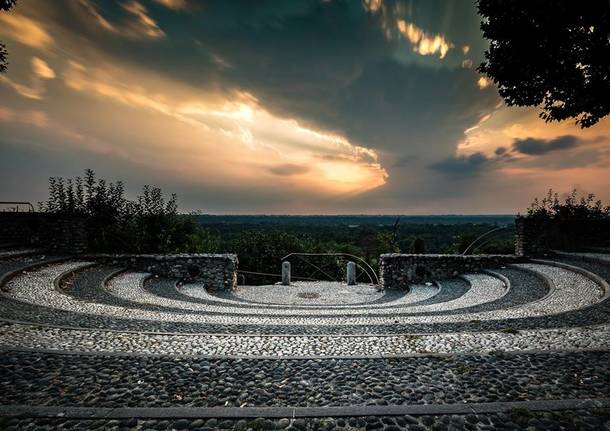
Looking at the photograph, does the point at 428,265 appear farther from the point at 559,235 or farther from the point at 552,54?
the point at 552,54

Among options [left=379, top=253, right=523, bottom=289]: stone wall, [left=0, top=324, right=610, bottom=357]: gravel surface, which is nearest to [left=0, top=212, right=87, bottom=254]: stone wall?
[left=0, top=324, right=610, bottom=357]: gravel surface

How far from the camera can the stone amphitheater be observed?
101 inches

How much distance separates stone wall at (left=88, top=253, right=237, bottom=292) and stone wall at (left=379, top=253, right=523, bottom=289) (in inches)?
294

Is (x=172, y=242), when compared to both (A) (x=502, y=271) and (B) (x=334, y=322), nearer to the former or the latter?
(B) (x=334, y=322)

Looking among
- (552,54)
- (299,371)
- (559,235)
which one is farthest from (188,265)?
(559,235)


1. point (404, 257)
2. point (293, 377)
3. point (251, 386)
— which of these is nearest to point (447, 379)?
point (293, 377)

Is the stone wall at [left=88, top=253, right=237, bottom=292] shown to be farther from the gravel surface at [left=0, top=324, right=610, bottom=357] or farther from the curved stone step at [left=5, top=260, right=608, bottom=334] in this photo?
the gravel surface at [left=0, top=324, right=610, bottom=357]

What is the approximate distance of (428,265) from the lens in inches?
551

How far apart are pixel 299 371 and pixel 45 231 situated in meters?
14.2

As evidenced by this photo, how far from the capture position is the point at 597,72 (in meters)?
5.54

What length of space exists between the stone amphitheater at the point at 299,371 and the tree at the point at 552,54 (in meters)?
4.40

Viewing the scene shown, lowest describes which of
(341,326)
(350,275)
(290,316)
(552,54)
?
(350,275)

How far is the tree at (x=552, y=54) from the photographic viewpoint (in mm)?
5344

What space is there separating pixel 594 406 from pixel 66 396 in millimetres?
4956
